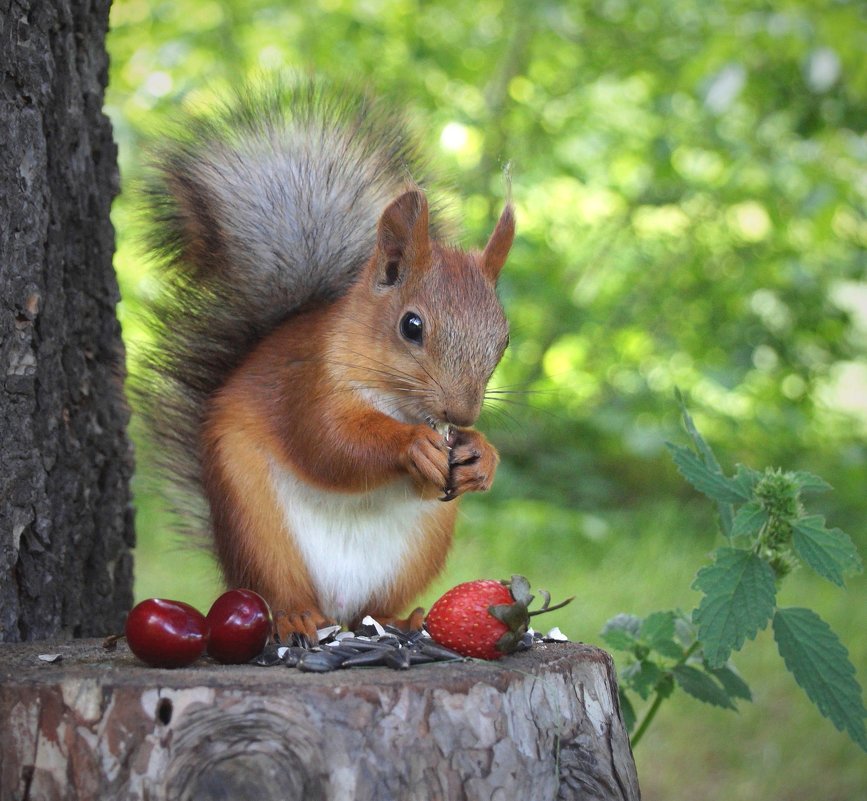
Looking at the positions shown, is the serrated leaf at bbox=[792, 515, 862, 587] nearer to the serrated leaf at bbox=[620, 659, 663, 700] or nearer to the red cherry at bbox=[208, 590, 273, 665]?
the serrated leaf at bbox=[620, 659, 663, 700]

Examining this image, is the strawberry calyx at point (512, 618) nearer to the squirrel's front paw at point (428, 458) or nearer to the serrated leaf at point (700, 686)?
the squirrel's front paw at point (428, 458)

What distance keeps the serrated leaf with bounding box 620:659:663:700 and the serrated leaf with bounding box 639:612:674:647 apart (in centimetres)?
3

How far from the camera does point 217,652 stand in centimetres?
123

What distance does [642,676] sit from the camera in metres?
1.61

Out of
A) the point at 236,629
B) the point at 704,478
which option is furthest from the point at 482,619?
the point at 704,478

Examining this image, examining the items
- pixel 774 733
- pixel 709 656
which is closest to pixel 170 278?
pixel 709 656

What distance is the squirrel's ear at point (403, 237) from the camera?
4.97 feet

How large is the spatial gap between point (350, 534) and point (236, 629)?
0.33 meters

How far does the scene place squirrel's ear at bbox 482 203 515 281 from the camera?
5.40ft

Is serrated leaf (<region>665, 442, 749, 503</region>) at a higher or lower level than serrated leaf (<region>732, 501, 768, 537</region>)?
higher

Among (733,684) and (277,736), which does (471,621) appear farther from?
(733,684)

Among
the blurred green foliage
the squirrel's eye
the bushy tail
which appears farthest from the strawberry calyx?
the blurred green foliage

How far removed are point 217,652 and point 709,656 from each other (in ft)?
1.98

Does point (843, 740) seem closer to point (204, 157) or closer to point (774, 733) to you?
point (774, 733)
